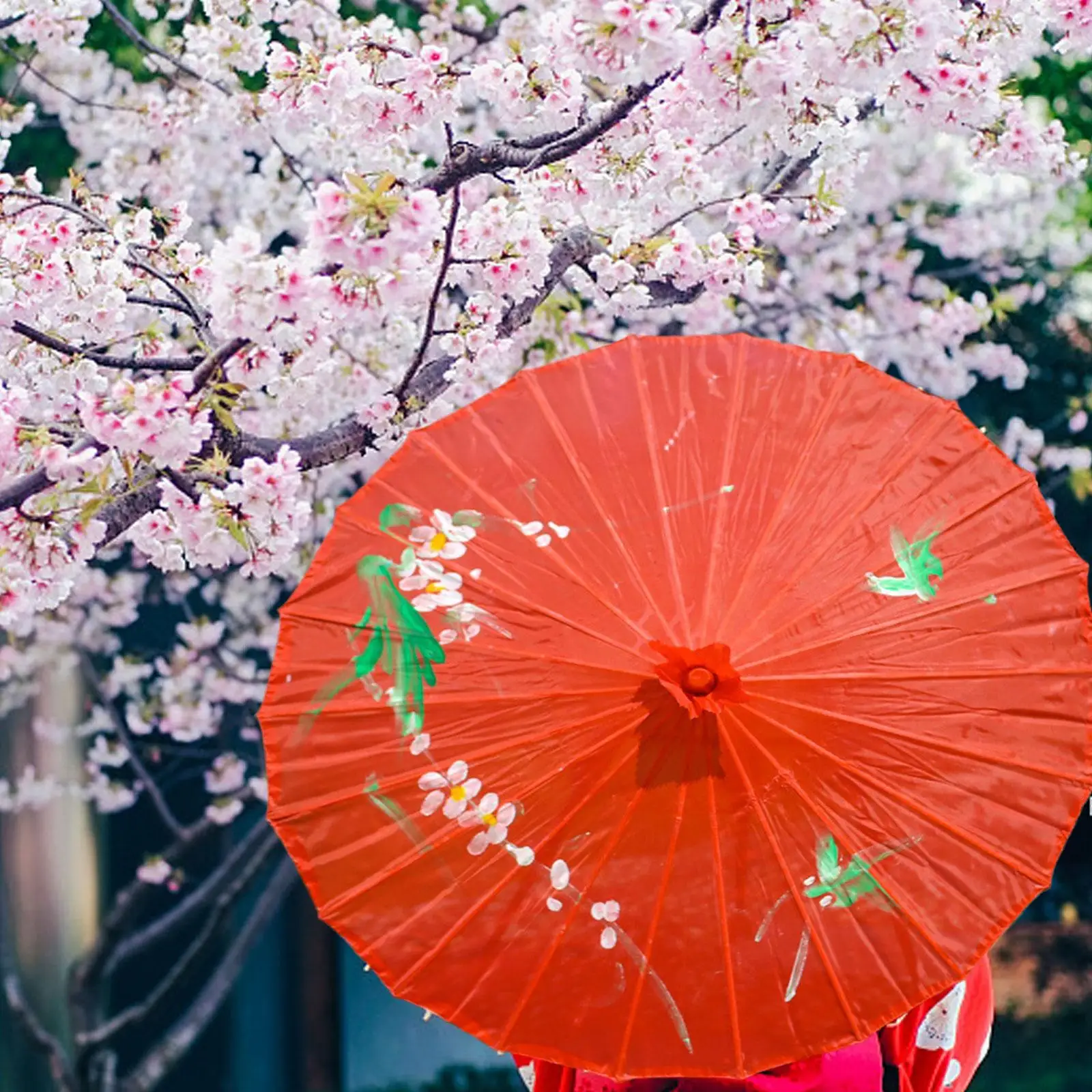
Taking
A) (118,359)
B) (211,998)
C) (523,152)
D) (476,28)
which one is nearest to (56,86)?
(476,28)

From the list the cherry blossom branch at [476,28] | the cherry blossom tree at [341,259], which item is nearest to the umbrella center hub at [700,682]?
the cherry blossom tree at [341,259]

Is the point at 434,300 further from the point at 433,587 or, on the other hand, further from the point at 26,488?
the point at 433,587

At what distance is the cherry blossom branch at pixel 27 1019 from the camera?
5.98m

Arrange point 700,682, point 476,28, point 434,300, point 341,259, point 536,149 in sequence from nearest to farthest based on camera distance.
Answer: point 700,682
point 341,259
point 434,300
point 536,149
point 476,28

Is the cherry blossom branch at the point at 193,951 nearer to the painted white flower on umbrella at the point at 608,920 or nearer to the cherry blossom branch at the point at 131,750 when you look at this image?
the cherry blossom branch at the point at 131,750

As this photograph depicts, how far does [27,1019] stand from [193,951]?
0.83m

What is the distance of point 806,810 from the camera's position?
171 centimetres

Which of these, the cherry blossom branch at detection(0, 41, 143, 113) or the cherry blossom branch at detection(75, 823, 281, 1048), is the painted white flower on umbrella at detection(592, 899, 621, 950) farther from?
the cherry blossom branch at detection(75, 823, 281, 1048)

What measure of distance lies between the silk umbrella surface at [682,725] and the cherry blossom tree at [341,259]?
0.77 metres

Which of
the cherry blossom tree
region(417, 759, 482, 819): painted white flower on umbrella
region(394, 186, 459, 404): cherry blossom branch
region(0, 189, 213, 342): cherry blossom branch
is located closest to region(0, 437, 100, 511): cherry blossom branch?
the cherry blossom tree

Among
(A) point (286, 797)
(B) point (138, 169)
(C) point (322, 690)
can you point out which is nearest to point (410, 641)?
(C) point (322, 690)

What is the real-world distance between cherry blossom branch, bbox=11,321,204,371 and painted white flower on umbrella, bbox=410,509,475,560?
1.25m

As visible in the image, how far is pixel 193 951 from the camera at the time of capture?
6086 millimetres

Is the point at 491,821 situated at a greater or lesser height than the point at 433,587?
lesser
